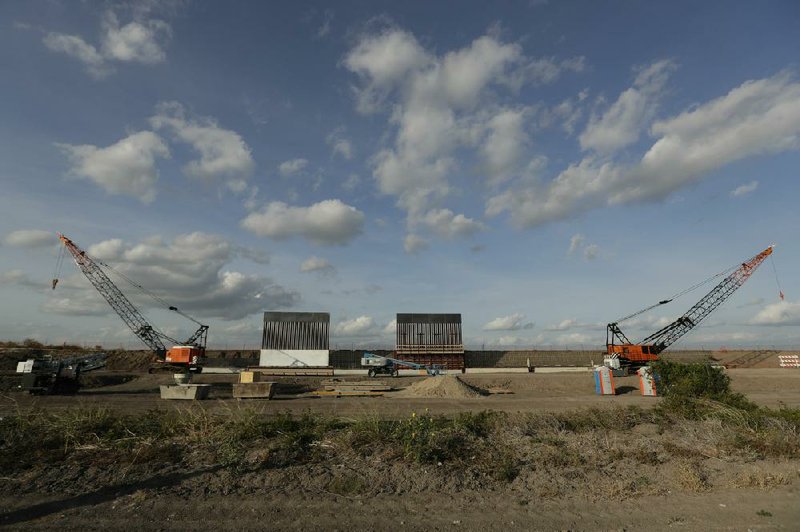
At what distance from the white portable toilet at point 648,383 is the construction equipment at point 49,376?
3869cm

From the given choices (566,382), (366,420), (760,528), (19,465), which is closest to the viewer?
(760,528)

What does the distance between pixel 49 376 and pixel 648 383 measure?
3963 cm

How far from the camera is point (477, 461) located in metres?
9.16

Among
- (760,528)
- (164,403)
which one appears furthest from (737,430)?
(164,403)

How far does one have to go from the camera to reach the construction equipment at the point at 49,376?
85.5ft

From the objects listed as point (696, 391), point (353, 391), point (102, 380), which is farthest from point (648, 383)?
point (102, 380)

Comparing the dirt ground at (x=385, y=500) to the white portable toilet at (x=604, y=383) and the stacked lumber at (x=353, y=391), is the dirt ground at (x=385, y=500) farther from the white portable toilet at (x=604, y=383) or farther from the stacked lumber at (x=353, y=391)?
the white portable toilet at (x=604, y=383)

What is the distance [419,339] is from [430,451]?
1834 inches

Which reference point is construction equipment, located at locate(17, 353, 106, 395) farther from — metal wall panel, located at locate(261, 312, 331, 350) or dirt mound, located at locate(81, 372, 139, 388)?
metal wall panel, located at locate(261, 312, 331, 350)

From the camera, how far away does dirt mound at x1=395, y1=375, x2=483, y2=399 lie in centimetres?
2827

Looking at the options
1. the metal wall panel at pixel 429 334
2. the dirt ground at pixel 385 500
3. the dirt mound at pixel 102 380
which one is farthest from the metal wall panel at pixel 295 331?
the dirt ground at pixel 385 500

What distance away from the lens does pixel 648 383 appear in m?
27.5

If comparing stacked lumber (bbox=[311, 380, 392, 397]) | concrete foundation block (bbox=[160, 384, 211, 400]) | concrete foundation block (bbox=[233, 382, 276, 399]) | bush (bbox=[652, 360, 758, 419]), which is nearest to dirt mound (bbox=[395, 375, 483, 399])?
stacked lumber (bbox=[311, 380, 392, 397])

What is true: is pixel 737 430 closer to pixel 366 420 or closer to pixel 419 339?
pixel 366 420
